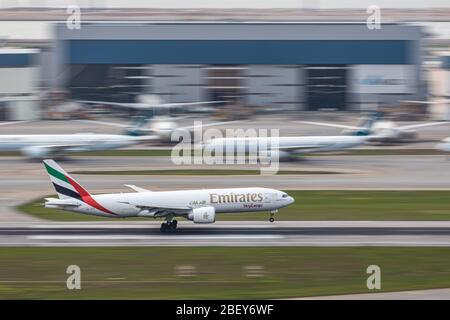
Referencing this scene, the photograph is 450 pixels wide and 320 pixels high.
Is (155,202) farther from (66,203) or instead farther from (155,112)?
(155,112)

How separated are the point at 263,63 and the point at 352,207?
8729cm

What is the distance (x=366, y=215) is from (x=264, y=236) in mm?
10555

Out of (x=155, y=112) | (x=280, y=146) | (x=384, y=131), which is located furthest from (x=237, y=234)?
(x=155, y=112)

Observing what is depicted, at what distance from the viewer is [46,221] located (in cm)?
6047

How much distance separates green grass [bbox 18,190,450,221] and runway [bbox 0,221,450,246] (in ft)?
8.07

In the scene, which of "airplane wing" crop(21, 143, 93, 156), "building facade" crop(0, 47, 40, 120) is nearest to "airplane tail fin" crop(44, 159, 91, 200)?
"airplane wing" crop(21, 143, 93, 156)

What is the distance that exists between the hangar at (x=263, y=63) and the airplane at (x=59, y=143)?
2166 inches

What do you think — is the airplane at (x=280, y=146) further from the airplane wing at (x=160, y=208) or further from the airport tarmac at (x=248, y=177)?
the airplane wing at (x=160, y=208)

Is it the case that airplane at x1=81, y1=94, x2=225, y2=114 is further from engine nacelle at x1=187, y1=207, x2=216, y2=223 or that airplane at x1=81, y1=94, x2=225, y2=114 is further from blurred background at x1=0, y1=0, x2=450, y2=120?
engine nacelle at x1=187, y1=207, x2=216, y2=223

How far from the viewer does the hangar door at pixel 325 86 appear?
495 feet

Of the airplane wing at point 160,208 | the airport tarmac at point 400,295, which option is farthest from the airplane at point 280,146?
the airport tarmac at point 400,295

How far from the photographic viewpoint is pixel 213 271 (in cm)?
4562

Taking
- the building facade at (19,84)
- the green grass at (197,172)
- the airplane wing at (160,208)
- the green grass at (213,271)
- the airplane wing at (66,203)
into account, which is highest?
the building facade at (19,84)

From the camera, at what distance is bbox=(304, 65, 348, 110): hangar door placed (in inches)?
5945
